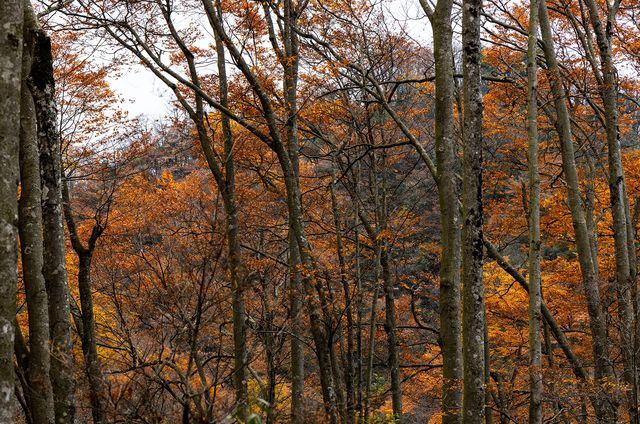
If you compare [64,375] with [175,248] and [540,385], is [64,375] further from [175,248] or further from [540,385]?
[540,385]

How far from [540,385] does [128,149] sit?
808 centimetres

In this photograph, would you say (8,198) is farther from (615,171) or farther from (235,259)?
(615,171)

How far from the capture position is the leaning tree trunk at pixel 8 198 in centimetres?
243

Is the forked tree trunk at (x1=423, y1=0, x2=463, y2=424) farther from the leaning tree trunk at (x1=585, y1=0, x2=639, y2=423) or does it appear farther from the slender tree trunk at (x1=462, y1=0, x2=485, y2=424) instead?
the leaning tree trunk at (x1=585, y1=0, x2=639, y2=423)

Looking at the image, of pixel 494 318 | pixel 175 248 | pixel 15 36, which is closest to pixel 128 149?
pixel 175 248

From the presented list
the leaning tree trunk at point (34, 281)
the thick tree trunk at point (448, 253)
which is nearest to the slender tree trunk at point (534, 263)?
the thick tree trunk at point (448, 253)

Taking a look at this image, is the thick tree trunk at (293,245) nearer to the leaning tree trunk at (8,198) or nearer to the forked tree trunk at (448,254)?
the forked tree trunk at (448,254)

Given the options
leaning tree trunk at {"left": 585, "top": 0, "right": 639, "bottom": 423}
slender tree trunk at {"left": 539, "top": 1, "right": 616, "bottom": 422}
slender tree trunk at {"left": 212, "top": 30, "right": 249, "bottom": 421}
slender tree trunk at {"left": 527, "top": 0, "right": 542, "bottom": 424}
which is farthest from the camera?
leaning tree trunk at {"left": 585, "top": 0, "right": 639, "bottom": 423}

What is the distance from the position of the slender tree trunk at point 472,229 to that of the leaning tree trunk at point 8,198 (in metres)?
3.38

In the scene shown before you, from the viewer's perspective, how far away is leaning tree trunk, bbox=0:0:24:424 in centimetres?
243

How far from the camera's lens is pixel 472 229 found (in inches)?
182

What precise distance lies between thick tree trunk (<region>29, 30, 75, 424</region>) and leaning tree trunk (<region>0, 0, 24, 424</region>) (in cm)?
161

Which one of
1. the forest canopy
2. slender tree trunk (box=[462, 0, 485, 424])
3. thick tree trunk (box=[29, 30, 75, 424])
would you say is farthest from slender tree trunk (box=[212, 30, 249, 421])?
slender tree trunk (box=[462, 0, 485, 424])

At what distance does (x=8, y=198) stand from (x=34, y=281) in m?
1.30
